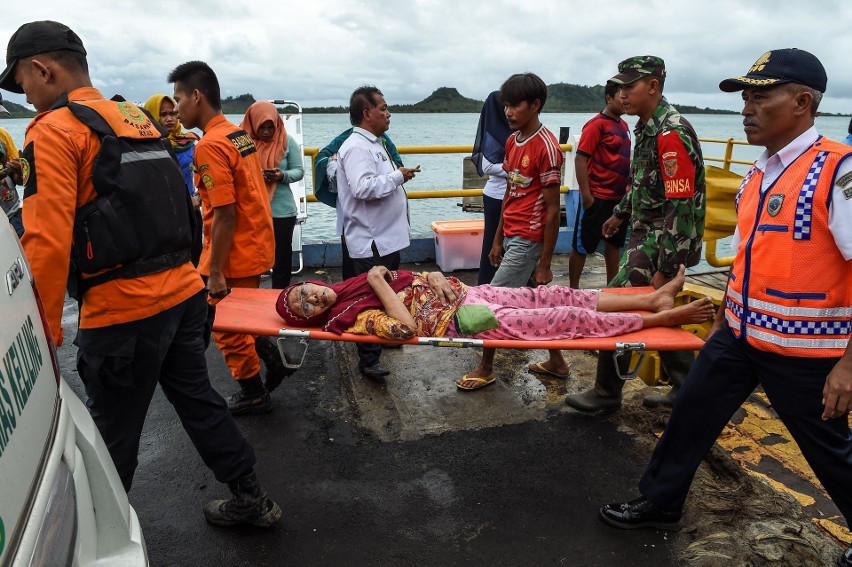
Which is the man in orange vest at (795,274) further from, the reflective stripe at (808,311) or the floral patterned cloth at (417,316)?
the floral patterned cloth at (417,316)

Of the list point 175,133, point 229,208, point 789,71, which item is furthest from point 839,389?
point 175,133

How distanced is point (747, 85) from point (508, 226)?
6.47 ft

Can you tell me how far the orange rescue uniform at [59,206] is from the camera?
1.81m

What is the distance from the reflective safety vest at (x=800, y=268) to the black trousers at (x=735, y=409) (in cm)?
8

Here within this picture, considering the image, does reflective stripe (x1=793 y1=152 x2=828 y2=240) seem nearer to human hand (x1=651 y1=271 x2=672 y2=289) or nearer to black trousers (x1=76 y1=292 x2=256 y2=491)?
human hand (x1=651 y1=271 x2=672 y2=289)

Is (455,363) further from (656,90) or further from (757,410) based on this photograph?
(656,90)

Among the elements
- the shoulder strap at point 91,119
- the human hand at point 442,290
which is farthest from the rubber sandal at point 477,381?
the shoulder strap at point 91,119

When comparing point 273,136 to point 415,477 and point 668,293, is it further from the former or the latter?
point 668,293

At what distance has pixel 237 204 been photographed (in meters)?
3.15

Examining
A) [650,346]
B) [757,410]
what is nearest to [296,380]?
[650,346]

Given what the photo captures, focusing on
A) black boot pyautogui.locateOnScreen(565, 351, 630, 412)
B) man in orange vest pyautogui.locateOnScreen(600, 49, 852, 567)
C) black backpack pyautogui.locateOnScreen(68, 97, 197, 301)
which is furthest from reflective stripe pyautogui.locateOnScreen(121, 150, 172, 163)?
black boot pyautogui.locateOnScreen(565, 351, 630, 412)

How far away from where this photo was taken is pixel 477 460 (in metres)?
3.03

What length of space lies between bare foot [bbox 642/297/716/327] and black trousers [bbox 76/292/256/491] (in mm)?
2077

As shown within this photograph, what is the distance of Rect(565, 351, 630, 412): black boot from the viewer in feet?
11.1
